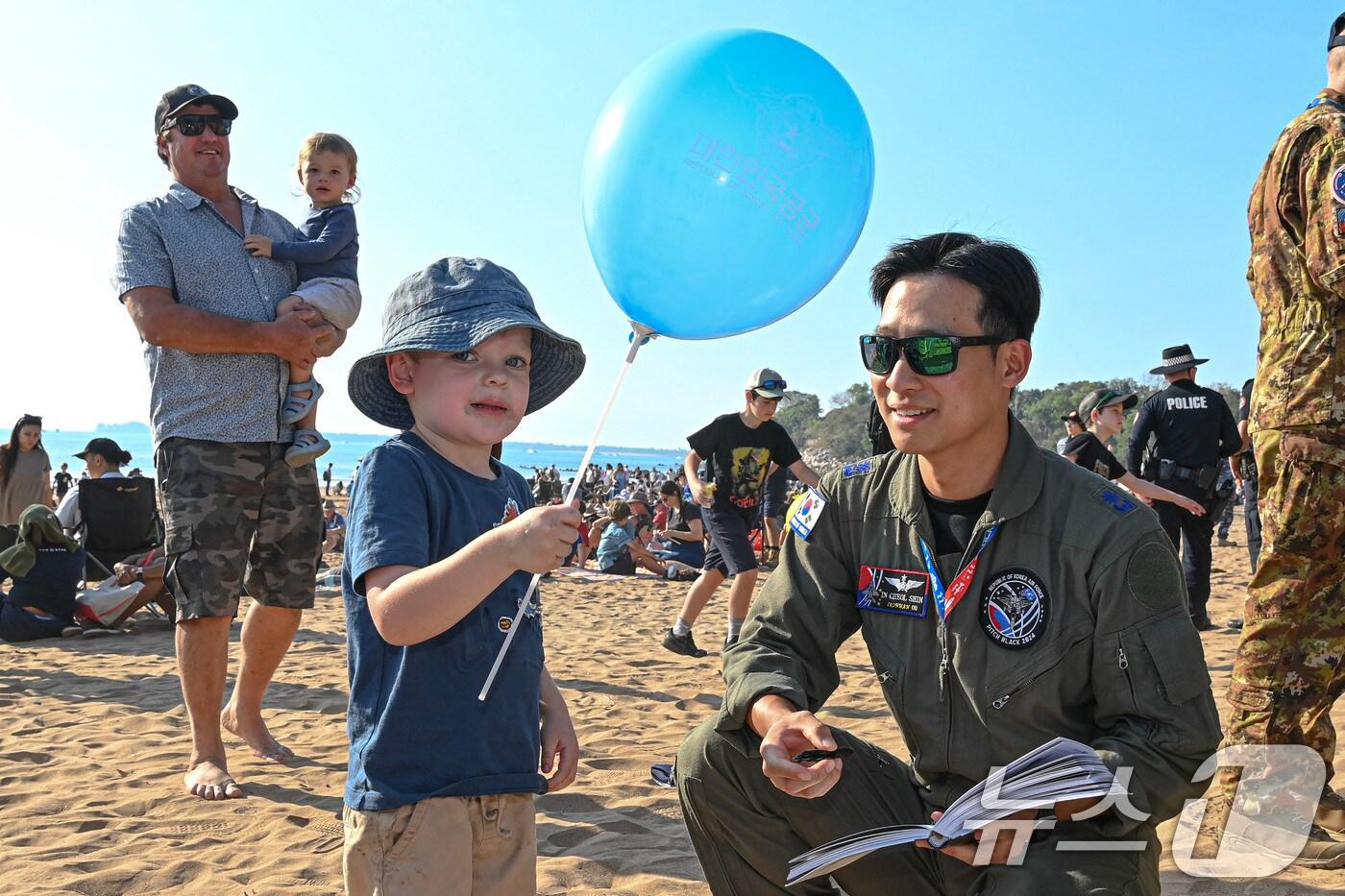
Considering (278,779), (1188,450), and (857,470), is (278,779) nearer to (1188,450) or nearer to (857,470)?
(857,470)

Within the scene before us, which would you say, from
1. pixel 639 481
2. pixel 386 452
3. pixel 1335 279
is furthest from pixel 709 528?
pixel 639 481

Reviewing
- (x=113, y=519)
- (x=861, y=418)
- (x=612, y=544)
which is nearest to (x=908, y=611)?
(x=113, y=519)

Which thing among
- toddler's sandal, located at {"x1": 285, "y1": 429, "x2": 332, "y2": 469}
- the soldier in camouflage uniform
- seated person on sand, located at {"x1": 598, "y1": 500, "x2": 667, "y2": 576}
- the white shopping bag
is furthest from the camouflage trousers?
seated person on sand, located at {"x1": 598, "y1": 500, "x2": 667, "y2": 576}

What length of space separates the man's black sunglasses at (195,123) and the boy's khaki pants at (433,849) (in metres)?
2.88

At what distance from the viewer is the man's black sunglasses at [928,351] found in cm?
229

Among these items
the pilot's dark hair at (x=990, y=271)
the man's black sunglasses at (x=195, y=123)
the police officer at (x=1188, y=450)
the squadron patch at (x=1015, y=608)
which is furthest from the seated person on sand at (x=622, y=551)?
the squadron patch at (x=1015, y=608)

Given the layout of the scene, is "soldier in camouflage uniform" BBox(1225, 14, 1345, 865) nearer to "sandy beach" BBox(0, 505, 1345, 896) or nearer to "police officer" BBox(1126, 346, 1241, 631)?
"sandy beach" BBox(0, 505, 1345, 896)

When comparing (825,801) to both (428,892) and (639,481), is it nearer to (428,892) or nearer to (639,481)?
(428,892)

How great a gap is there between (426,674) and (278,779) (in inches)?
95.7

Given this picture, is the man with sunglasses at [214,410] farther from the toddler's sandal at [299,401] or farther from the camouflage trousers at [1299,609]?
the camouflage trousers at [1299,609]

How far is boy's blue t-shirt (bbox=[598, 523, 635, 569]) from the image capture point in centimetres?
1452

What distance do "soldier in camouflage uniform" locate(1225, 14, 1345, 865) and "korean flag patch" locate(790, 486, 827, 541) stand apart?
1.62 meters

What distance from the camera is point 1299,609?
3.04 metres

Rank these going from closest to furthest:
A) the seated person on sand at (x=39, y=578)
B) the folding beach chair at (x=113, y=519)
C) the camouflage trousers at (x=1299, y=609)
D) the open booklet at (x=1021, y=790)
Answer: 1. the open booklet at (x=1021, y=790)
2. the camouflage trousers at (x=1299, y=609)
3. the seated person on sand at (x=39, y=578)
4. the folding beach chair at (x=113, y=519)
